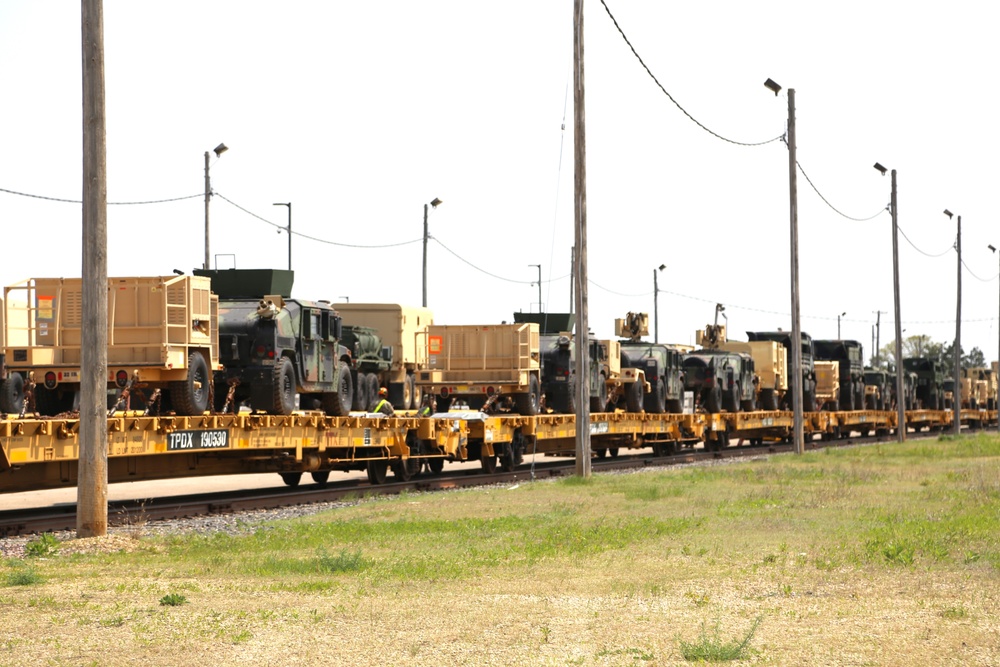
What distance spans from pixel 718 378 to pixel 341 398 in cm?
1922

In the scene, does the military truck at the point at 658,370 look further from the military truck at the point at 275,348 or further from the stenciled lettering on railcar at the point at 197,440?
the stenciled lettering on railcar at the point at 197,440

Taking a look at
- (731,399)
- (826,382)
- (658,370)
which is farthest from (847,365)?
(658,370)

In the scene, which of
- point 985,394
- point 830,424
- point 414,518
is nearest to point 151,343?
point 414,518

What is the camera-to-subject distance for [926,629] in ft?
31.6

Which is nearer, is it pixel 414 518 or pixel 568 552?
pixel 568 552

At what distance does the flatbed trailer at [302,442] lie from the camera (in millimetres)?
17281

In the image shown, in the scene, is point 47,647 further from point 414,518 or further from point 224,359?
point 224,359

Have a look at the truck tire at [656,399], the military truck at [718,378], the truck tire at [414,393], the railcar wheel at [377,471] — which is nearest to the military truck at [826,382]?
the military truck at [718,378]

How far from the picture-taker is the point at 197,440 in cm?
1959

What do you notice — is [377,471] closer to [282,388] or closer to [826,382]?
[282,388]

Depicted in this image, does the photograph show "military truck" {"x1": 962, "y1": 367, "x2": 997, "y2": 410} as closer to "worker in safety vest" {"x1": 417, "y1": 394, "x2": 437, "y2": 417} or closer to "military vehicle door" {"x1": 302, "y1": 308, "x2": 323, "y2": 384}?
"worker in safety vest" {"x1": 417, "y1": 394, "x2": 437, "y2": 417}

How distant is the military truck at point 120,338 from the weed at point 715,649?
12.2 metres

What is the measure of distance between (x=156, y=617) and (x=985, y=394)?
74.7 meters

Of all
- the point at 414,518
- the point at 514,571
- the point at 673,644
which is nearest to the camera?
the point at 673,644
